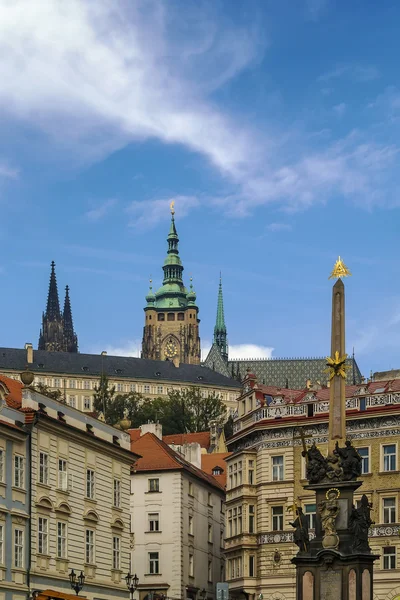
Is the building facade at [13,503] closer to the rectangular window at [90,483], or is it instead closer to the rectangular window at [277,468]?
the rectangular window at [90,483]

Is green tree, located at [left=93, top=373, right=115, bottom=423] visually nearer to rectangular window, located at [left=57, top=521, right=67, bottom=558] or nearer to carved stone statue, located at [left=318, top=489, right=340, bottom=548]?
rectangular window, located at [left=57, top=521, right=67, bottom=558]

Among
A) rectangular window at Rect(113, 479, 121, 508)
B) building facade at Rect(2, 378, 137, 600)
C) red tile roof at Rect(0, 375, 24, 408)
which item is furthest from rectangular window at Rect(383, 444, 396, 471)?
red tile roof at Rect(0, 375, 24, 408)

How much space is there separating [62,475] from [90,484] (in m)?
3.64

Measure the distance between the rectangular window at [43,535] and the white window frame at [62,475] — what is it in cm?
234

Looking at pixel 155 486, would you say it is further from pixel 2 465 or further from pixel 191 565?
pixel 2 465

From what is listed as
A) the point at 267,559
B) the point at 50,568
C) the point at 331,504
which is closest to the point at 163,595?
A: the point at 267,559

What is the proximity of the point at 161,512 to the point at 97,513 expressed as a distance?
19145 mm

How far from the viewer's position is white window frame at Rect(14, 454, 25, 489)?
60.1m

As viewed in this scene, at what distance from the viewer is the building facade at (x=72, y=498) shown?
2415 inches

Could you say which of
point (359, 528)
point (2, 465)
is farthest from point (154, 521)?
point (359, 528)

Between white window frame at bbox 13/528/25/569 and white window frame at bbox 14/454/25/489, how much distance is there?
6.50ft

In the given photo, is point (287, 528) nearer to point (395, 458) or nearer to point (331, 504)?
point (395, 458)

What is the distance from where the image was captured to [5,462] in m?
59.3

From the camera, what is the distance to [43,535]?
203 ft
